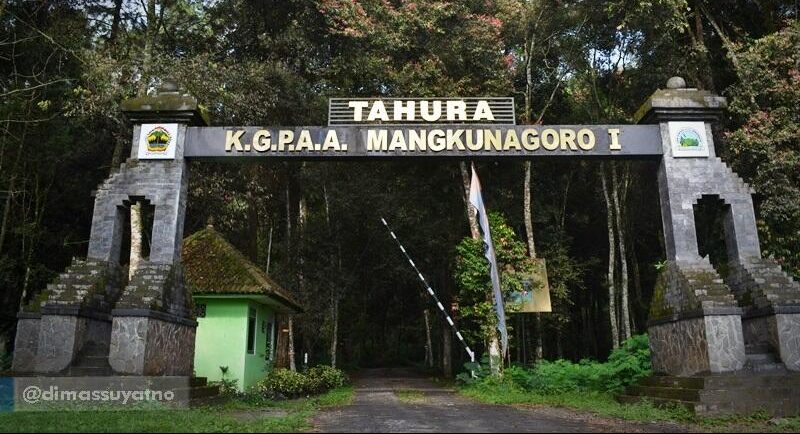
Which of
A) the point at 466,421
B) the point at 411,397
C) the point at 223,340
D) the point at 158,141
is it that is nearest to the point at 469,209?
the point at 411,397

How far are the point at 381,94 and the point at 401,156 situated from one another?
7.14m

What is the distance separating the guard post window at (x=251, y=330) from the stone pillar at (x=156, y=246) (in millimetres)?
4073

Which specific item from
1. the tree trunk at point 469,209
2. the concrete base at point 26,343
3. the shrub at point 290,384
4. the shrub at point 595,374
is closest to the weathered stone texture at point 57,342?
the concrete base at point 26,343

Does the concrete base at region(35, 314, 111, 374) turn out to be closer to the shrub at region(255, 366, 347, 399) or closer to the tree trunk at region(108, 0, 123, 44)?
the shrub at region(255, 366, 347, 399)

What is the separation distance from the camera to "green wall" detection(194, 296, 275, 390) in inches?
533

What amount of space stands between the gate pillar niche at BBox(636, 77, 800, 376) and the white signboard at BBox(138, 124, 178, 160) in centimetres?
821

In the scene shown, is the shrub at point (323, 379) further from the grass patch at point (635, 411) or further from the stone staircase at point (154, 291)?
the stone staircase at point (154, 291)

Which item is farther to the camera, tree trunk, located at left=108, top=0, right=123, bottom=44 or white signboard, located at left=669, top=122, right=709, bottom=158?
tree trunk, located at left=108, top=0, right=123, bottom=44

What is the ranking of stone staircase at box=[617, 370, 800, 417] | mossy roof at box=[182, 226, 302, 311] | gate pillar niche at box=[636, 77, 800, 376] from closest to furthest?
stone staircase at box=[617, 370, 800, 417]
gate pillar niche at box=[636, 77, 800, 376]
mossy roof at box=[182, 226, 302, 311]

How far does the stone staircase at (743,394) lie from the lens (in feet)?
25.1

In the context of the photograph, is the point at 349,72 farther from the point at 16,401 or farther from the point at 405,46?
the point at 16,401

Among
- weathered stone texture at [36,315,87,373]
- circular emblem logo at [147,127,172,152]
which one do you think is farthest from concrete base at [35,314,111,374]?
circular emblem logo at [147,127,172,152]

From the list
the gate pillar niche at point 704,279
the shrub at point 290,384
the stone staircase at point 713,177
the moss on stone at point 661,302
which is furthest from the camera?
the shrub at point 290,384

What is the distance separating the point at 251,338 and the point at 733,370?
10.4m
